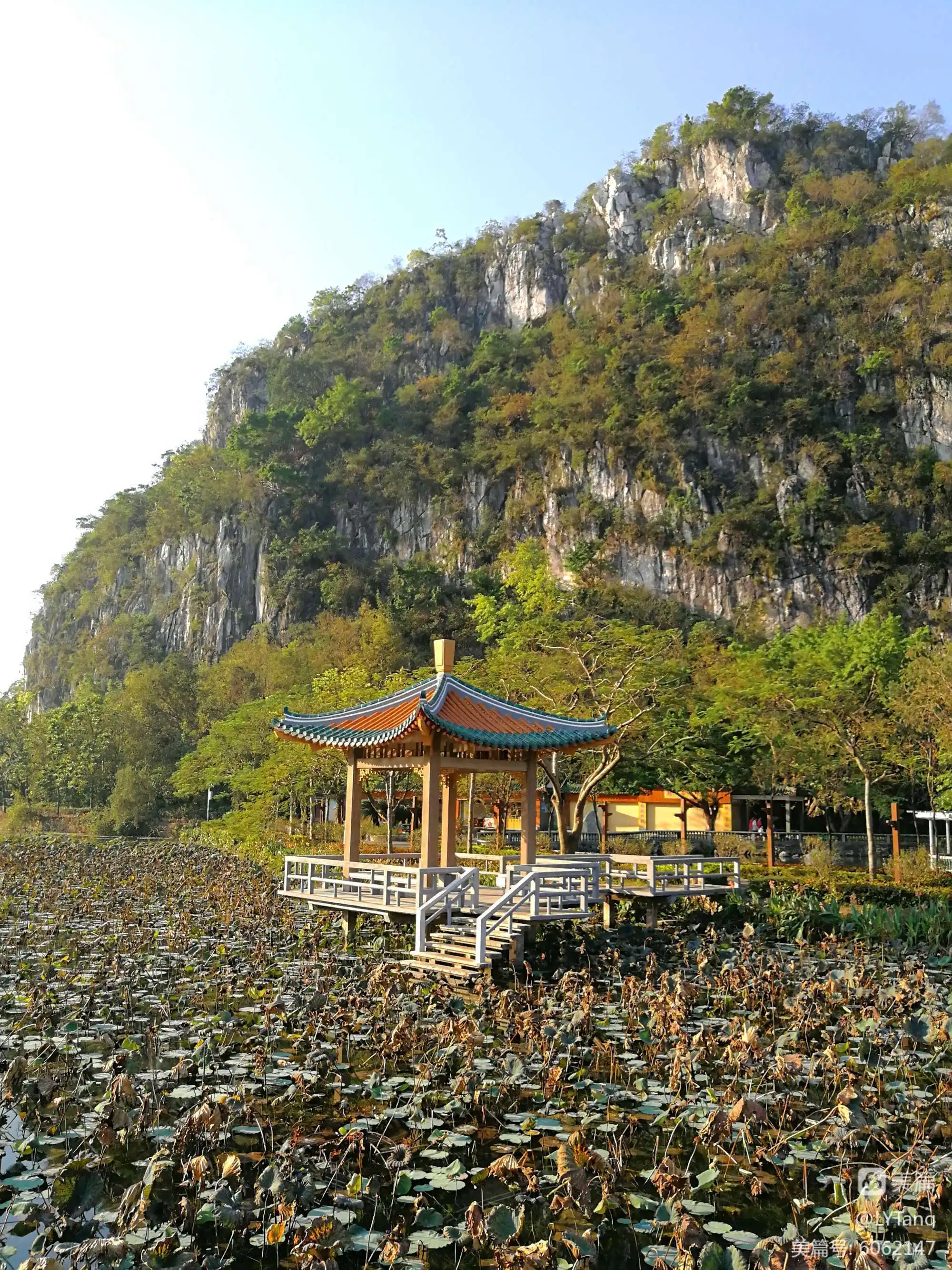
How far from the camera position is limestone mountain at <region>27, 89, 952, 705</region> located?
4788cm

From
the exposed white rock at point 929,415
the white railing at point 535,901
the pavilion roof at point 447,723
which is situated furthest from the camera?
the exposed white rock at point 929,415

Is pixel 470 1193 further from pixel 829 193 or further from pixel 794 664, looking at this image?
pixel 829 193

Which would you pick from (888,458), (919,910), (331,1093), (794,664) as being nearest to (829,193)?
(888,458)

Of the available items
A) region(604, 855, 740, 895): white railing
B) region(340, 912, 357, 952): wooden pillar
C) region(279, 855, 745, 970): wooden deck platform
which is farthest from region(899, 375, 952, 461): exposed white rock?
region(340, 912, 357, 952): wooden pillar

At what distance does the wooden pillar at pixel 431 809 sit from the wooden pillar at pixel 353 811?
6.38 ft

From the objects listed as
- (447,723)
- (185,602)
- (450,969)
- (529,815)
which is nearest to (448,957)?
(450,969)

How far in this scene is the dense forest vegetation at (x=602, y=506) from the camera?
26625mm

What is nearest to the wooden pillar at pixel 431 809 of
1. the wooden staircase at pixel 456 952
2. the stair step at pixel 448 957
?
the wooden staircase at pixel 456 952

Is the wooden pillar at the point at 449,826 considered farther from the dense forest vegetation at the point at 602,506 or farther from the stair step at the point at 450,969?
the dense forest vegetation at the point at 602,506

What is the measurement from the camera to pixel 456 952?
11578 mm

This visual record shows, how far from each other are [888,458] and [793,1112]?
151 ft

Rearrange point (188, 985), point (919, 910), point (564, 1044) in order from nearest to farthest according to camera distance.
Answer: point (564, 1044)
point (188, 985)
point (919, 910)

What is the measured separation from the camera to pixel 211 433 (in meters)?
77.0

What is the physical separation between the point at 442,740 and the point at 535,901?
9.00 feet
